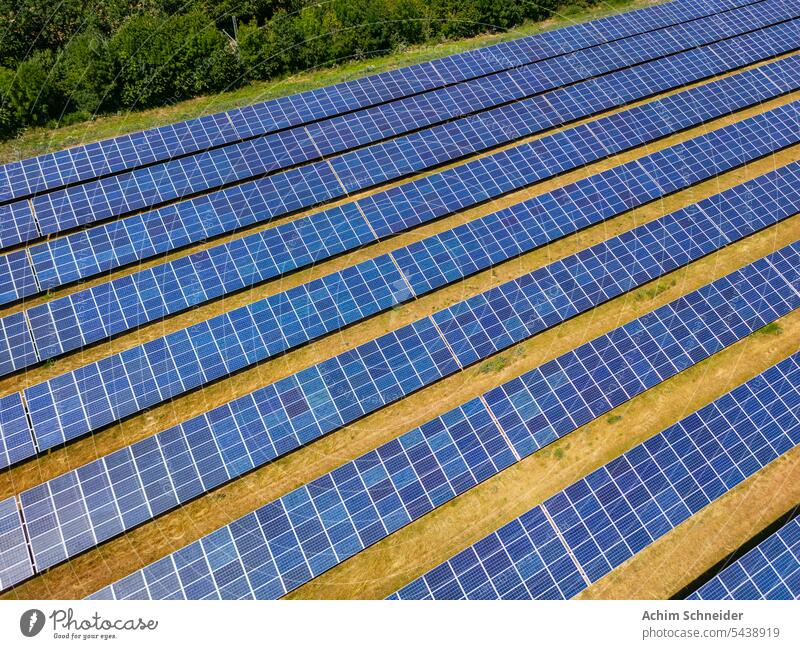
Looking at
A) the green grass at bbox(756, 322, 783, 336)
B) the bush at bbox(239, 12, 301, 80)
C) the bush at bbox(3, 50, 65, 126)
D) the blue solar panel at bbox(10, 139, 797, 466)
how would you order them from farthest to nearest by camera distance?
the bush at bbox(239, 12, 301, 80), the bush at bbox(3, 50, 65, 126), the green grass at bbox(756, 322, 783, 336), the blue solar panel at bbox(10, 139, 797, 466)

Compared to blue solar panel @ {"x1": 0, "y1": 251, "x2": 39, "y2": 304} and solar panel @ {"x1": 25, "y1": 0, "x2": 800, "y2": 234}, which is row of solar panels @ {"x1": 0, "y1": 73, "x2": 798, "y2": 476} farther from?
solar panel @ {"x1": 25, "y1": 0, "x2": 800, "y2": 234}

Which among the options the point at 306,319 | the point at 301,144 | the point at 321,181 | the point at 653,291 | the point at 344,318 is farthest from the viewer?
the point at 301,144

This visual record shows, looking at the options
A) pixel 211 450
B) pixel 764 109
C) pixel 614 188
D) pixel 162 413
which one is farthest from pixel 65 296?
pixel 764 109

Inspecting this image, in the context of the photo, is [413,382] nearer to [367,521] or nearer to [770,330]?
[367,521]

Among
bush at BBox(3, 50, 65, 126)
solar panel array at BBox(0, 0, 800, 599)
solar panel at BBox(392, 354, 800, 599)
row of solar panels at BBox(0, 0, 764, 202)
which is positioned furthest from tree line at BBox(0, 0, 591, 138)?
solar panel at BBox(392, 354, 800, 599)

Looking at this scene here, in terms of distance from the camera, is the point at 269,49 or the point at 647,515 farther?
the point at 269,49

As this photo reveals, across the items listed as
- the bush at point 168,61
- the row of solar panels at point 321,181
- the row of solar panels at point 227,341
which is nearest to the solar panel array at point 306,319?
the row of solar panels at point 227,341

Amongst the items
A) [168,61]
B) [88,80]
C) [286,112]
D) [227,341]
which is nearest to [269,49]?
[168,61]
